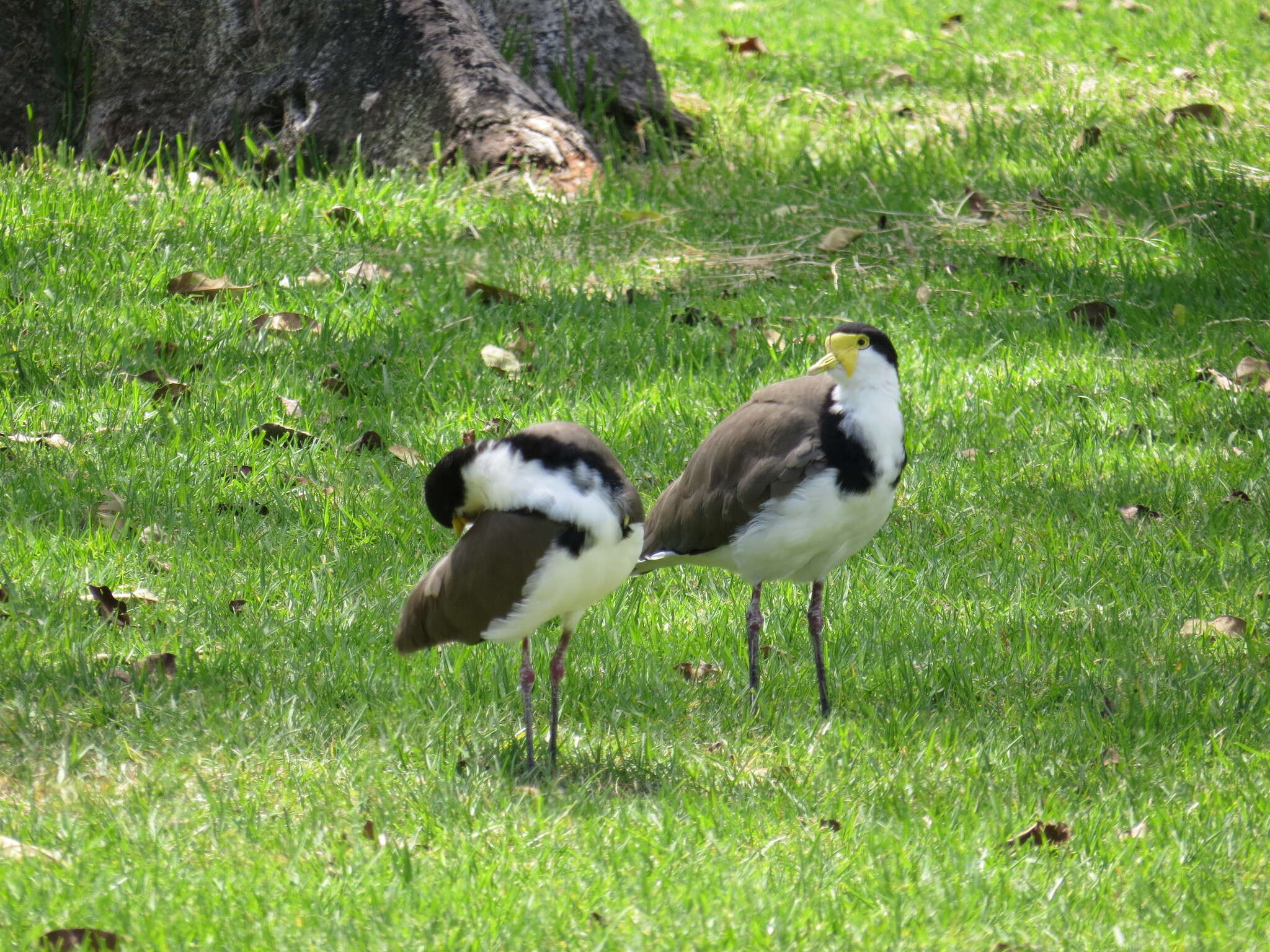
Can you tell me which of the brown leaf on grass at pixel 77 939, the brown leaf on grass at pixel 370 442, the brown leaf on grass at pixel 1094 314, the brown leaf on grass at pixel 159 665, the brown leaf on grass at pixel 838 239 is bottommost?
the brown leaf on grass at pixel 159 665

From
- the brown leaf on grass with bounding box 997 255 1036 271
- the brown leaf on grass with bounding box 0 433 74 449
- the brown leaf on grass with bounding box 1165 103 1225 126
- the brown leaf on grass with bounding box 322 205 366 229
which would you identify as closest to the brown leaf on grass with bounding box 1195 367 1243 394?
the brown leaf on grass with bounding box 997 255 1036 271

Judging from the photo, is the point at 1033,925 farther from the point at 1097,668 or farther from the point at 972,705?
the point at 1097,668

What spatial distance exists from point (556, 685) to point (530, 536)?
487 millimetres

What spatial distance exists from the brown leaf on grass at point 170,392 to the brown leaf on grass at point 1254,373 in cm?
449

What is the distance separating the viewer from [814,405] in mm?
4207

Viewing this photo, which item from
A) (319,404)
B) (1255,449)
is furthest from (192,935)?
(1255,449)

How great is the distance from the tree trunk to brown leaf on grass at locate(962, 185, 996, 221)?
209cm

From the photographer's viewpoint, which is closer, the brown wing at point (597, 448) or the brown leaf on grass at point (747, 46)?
the brown wing at point (597, 448)

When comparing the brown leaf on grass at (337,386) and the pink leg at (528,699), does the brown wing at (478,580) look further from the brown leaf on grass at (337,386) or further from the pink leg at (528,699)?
the brown leaf on grass at (337,386)

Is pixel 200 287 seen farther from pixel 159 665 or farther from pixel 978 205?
pixel 978 205

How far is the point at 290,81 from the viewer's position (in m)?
8.21

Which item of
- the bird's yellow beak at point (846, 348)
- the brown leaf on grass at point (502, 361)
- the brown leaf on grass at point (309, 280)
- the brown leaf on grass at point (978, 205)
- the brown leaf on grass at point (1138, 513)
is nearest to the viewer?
the bird's yellow beak at point (846, 348)

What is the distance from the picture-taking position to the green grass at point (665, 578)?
3244 mm

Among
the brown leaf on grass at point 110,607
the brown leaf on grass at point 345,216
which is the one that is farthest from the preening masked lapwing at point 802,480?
the brown leaf on grass at point 345,216
